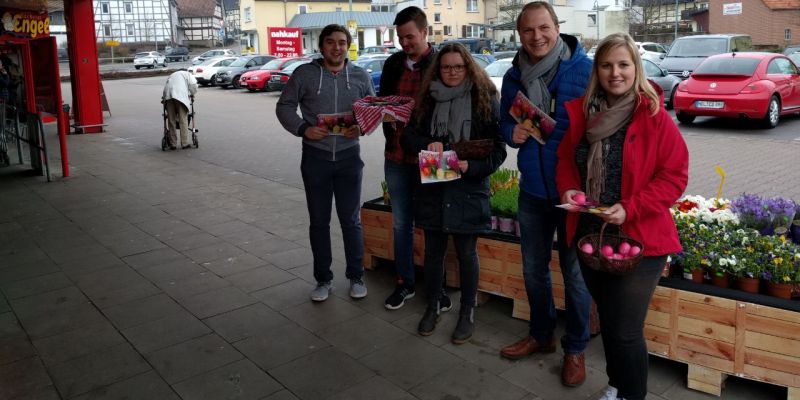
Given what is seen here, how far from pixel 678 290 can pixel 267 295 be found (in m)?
A: 2.91

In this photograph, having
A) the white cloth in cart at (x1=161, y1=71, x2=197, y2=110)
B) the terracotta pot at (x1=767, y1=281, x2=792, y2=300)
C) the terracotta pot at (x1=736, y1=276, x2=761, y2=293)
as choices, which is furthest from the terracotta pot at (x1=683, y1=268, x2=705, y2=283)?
the white cloth in cart at (x1=161, y1=71, x2=197, y2=110)

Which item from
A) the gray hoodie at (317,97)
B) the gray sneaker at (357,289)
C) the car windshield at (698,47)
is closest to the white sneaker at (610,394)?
the gray sneaker at (357,289)

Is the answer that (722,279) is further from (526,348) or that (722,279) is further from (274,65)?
(274,65)

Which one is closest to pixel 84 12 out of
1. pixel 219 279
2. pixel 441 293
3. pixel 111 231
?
pixel 111 231

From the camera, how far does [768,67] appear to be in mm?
14445

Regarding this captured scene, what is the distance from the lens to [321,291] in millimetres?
5043

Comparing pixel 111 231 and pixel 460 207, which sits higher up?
pixel 460 207

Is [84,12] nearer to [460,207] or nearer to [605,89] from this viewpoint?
[460,207]

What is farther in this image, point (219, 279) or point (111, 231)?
point (111, 231)

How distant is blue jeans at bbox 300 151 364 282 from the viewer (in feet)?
15.8

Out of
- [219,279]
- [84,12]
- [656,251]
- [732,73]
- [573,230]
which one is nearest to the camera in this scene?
[656,251]

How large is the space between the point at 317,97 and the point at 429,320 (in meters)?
1.69

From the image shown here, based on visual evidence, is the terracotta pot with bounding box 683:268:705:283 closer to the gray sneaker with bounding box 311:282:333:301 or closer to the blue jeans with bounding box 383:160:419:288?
the blue jeans with bounding box 383:160:419:288

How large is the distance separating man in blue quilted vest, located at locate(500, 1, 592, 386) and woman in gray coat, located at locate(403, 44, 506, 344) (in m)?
0.24
